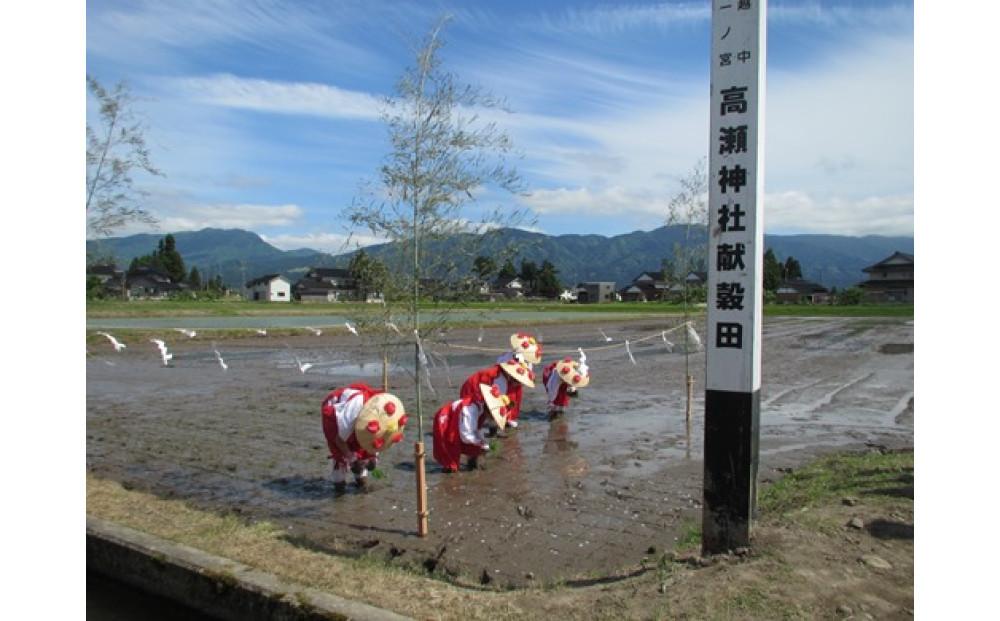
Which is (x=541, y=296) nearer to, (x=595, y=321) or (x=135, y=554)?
(x=595, y=321)

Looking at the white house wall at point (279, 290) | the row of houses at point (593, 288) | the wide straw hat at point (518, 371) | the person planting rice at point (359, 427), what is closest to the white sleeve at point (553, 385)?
the wide straw hat at point (518, 371)

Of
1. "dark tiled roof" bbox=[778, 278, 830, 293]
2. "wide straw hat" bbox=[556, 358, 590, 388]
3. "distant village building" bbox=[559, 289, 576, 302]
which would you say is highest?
"dark tiled roof" bbox=[778, 278, 830, 293]

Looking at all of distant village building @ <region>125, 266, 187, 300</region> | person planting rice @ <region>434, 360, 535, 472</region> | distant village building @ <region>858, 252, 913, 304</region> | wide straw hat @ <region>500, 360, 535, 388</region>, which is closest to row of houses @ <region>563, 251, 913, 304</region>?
distant village building @ <region>858, 252, 913, 304</region>

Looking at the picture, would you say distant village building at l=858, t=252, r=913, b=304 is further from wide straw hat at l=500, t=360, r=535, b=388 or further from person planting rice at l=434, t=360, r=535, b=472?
person planting rice at l=434, t=360, r=535, b=472

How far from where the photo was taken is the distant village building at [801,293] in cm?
10756

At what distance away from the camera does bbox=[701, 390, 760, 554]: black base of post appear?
5492 millimetres

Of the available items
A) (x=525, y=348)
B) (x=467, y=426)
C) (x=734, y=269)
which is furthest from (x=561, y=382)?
(x=734, y=269)

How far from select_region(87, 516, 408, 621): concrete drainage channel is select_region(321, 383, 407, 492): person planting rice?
7.40ft

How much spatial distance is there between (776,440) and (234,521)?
329 inches

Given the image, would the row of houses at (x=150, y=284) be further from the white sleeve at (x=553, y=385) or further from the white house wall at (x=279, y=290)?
the white sleeve at (x=553, y=385)

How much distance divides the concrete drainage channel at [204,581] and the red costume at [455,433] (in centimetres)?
377

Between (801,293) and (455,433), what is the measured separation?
111204 mm

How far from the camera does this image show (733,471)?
5559 millimetres

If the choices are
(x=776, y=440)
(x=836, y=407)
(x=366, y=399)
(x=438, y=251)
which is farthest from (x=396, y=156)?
(x=836, y=407)
